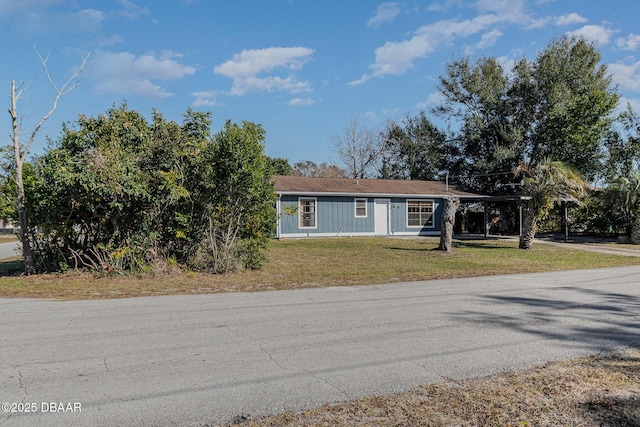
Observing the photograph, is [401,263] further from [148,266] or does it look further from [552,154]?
[552,154]

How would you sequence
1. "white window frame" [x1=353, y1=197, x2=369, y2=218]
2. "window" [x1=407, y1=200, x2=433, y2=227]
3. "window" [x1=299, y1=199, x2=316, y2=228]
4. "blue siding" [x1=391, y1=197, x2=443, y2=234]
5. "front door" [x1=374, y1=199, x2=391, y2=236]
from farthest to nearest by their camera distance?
"window" [x1=407, y1=200, x2=433, y2=227] → "blue siding" [x1=391, y1=197, x2=443, y2=234] → "front door" [x1=374, y1=199, x2=391, y2=236] → "white window frame" [x1=353, y1=197, x2=369, y2=218] → "window" [x1=299, y1=199, x2=316, y2=228]

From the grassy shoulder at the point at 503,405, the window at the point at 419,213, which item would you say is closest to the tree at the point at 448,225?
the window at the point at 419,213

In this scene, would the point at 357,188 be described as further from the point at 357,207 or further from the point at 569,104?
the point at 569,104

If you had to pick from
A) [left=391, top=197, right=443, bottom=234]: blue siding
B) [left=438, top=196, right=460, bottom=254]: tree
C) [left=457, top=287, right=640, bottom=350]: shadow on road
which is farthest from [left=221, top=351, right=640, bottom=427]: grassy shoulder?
[left=391, top=197, right=443, bottom=234]: blue siding

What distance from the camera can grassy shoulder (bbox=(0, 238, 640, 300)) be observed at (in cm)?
968

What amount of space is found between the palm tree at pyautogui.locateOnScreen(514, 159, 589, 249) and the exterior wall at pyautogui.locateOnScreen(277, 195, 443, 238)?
7.38m

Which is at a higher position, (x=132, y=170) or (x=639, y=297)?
(x=132, y=170)

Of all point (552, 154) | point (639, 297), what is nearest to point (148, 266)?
point (639, 297)

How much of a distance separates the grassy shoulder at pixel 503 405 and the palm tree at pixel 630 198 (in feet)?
73.4

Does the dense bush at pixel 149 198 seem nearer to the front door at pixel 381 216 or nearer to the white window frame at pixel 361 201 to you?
the white window frame at pixel 361 201

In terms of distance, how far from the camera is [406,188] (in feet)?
88.9

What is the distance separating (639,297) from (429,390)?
6.86 meters

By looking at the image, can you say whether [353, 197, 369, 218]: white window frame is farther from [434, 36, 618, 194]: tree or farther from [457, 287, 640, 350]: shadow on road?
[457, 287, 640, 350]: shadow on road

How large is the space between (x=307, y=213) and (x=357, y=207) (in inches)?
116
